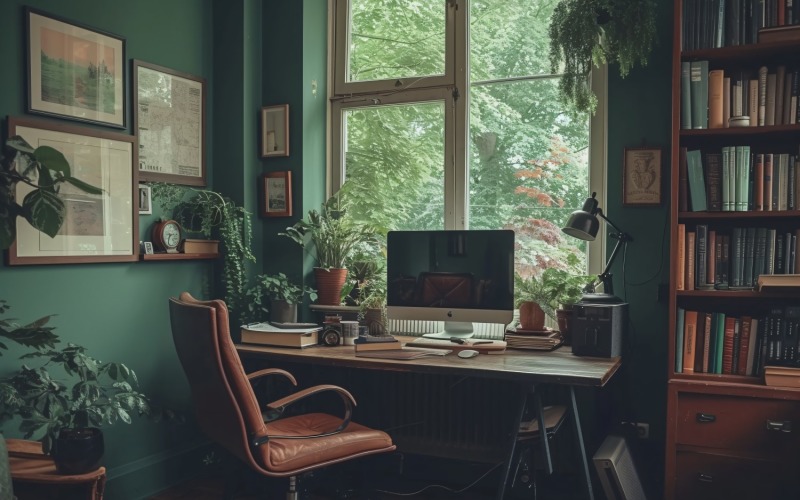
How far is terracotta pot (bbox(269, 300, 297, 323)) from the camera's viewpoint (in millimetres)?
3432

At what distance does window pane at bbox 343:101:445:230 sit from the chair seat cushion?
132 centimetres

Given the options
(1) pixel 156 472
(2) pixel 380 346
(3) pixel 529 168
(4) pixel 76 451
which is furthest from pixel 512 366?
(1) pixel 156 472

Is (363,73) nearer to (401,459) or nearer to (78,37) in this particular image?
(78,37)

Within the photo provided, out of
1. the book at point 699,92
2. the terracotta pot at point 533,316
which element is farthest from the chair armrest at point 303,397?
A: the book at point 699,92

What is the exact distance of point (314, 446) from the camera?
8.32 ft

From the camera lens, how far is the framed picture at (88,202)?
110 inches

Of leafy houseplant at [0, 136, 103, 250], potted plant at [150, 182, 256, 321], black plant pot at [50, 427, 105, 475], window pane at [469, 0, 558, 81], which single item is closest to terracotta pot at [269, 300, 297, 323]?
potted plant at [150, 182, 256, 321]

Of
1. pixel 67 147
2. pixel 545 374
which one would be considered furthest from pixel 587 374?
pixel 67 147

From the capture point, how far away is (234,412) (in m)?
2.34

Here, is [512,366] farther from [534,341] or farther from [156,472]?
[156,472]

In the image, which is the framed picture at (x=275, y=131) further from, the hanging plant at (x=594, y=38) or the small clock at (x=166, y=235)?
the hanging plant at (x=594, y=38)

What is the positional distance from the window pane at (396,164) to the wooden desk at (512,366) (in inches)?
36.9

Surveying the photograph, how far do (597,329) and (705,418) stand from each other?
1.70 ft

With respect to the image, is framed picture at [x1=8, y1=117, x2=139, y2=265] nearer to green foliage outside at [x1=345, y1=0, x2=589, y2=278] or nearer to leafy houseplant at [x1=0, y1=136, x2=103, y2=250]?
leafy houseplant at [x1=0, y1=136, x2=103, y2=250]
